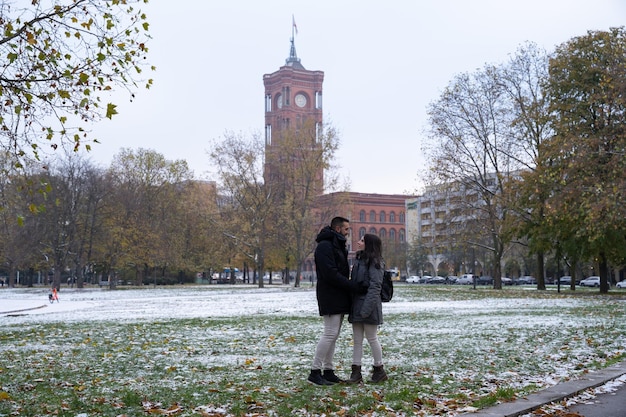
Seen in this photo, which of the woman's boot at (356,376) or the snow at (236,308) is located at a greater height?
the woman's boot at (356,376)

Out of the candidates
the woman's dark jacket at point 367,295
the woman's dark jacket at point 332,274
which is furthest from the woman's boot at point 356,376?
the woman's dark jacket at point 332,274

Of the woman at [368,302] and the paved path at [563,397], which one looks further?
the woman at [368,302]

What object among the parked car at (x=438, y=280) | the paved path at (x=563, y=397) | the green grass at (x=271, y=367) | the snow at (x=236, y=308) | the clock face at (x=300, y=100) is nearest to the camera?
the paved path at (x=563, y=397)

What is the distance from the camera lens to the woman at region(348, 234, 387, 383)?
862 cm

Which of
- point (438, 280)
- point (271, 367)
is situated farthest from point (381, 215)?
point (271, 367)

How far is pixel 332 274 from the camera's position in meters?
8.45

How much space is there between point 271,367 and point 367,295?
89.1 inches

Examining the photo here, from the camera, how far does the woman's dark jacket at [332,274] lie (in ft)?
27.9

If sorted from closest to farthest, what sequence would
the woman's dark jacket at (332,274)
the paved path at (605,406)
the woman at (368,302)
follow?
1. the paved path at (605,406)
2. the woman's dark jacket at (332,274)
3. the woman at (368,302)

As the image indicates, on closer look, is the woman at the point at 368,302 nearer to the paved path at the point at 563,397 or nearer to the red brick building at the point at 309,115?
the paved path at the point at 563,397

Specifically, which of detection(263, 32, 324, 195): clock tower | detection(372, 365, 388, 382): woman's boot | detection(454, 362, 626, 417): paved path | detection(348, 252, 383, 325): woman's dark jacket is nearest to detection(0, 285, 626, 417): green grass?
detection(372, 365, 388, 382): woman's boot

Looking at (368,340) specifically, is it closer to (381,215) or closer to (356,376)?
(356,376)

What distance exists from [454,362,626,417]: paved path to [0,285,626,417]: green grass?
0.88 ft

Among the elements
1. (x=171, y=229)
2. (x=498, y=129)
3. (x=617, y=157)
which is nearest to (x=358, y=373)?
(x=617, y=157)
